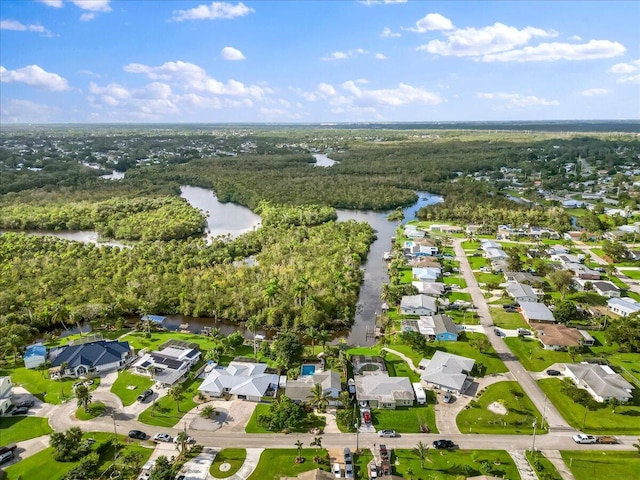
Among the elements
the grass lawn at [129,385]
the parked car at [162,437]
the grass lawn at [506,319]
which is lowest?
the grass lawn at [129,385]

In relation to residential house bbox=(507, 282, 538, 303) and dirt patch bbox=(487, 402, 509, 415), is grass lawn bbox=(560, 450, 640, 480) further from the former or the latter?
residential house bbox=(507, 282, 538, 303)

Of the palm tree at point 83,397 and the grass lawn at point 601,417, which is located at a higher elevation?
the palm tree at point 83,397

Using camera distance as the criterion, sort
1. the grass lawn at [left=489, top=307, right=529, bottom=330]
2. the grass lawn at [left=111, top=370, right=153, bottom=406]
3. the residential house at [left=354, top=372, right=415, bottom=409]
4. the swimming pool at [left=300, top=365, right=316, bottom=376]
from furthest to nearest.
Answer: the grass lawn at [left=489, top=307, right=529, bottom=330], the swimming pool at [left=300, top=365, right=316, bottom=376], the grass lawn at [left=111, top=370, right=153, bottom=406], the residential house at [left=354, top=372, right=415, bottom=409]

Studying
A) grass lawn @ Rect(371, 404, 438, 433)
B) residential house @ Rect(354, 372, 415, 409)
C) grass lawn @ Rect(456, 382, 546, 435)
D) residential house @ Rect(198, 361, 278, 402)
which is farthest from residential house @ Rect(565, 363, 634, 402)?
residential house @ Rect(198, 361, 278, 402)

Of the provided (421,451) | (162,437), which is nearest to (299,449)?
(421,451)

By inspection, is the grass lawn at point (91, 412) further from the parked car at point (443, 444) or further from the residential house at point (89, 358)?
the parked car at point (443, 444)

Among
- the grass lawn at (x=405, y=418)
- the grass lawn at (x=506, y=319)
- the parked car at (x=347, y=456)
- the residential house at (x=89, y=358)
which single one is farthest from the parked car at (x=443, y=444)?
the residential house at (x=89, y=358)

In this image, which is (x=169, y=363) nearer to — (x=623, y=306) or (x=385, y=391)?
(x=385, y=391)

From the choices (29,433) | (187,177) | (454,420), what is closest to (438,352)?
(454,420)
